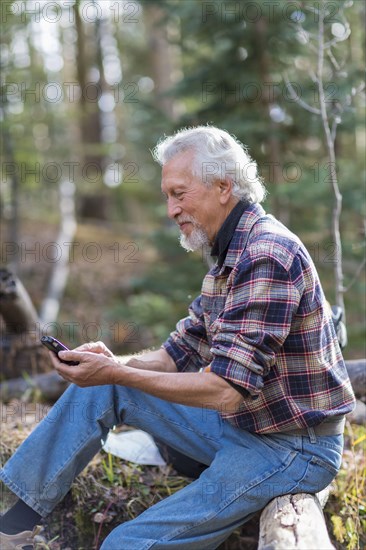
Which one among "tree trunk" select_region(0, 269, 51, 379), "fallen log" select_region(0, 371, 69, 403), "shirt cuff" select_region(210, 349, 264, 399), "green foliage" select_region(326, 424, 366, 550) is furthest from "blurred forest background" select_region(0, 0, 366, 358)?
"shirt cuff" select_region(210, 349, 264, 399)

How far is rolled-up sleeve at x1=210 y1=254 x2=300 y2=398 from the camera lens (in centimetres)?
225

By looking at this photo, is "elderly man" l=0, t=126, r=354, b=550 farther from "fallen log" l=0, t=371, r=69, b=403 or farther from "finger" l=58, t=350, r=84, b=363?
"fallen log" l=0, t=371, r=69, b=403

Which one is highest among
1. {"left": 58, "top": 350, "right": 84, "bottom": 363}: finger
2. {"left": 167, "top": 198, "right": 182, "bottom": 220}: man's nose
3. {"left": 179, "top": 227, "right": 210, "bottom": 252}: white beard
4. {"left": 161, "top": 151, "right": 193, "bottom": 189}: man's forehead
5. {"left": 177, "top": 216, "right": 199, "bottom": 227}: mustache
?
{"left": 161, "top": 151, "right": 193, "bottom": 189}: man's forehead

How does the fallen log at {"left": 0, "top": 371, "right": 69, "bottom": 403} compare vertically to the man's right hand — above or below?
below

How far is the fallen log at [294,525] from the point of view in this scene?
210 centimetres

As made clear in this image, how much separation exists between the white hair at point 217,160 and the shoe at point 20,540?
169 cm

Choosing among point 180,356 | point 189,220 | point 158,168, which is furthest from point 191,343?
point 158,168

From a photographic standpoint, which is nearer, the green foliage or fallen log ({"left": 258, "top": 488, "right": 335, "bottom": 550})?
fallen log ({"left": 258, "top": 488, "right": 335, "bottom": 550})

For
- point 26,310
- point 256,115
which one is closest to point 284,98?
point 256,115

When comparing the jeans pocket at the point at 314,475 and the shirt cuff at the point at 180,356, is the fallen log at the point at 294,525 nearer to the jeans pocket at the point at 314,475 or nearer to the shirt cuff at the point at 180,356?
the jeans pocket at the point at 314,475

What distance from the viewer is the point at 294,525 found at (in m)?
2.22

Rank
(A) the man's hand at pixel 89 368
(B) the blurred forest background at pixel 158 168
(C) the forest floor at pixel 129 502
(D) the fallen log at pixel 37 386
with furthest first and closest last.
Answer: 1. (D) the fallen log at pixel 37 386
2. (B) the blurred forest background at pixel 158 168
3. (C) the forest floor at pixel 129 502
4. (A) the man's hand at pixel 89 368

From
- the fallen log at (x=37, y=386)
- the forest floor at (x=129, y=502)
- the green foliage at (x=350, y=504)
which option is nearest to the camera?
the green foliage at (x=350, y=504)

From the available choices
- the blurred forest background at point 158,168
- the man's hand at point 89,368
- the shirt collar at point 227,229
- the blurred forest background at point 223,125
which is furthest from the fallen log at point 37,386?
the shirt collar at point 227,229
